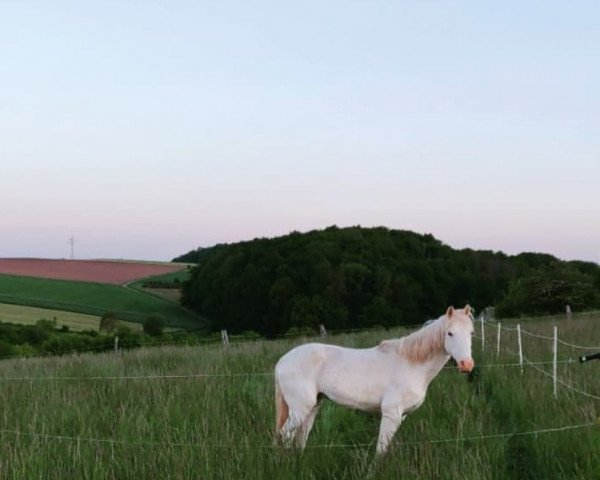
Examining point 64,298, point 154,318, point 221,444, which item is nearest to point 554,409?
point 221,444

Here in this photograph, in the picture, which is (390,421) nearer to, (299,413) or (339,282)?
(299,413)

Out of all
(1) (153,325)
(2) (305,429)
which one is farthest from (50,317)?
(2) (305,429)

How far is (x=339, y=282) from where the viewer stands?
2077 inches

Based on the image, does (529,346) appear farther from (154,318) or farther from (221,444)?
(154,318)

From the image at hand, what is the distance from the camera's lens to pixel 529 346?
13242 mm

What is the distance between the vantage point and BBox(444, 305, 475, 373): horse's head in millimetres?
5262

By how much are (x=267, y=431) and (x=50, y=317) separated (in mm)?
45314

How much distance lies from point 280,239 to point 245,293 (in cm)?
1447

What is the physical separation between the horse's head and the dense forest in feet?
118

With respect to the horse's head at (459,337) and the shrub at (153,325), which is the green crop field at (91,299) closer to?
the shrub at (153,325)

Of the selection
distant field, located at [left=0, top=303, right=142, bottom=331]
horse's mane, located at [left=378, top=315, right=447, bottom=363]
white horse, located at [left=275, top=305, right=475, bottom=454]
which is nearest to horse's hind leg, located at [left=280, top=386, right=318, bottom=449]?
white horse, located at [left=275, top=305, right=475, bottom=454]

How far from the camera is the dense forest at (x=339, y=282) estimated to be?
2019 inches

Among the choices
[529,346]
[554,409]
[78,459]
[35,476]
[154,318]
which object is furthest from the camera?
[154,318]

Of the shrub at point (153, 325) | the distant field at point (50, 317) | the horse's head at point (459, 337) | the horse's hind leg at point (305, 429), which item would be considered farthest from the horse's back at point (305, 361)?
the distant field at point (50, 317)
